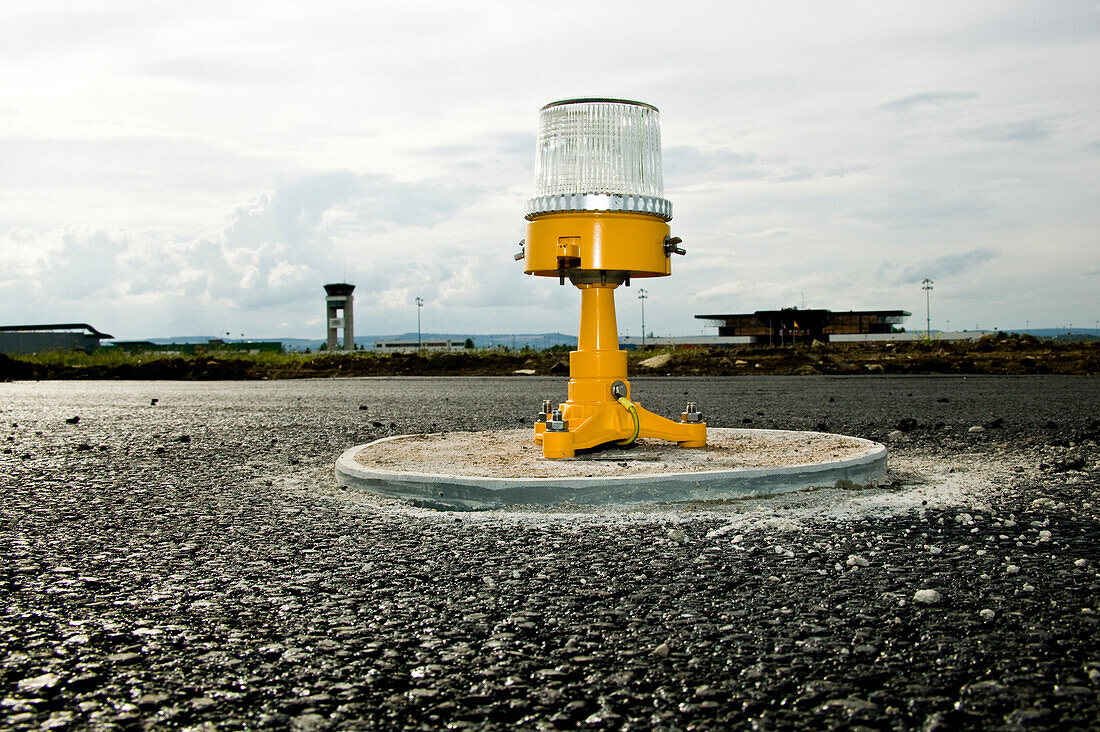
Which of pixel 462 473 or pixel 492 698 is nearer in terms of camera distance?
pixel 492 698

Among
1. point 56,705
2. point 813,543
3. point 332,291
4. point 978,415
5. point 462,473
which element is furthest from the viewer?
point 332,291

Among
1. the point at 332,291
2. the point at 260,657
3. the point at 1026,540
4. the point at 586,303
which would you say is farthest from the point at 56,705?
the point at 332,291

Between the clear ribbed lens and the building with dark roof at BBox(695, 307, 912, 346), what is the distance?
297ft

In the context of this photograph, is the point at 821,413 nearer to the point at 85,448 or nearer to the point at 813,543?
the point at 813,543

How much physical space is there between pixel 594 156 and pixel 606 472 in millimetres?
2391

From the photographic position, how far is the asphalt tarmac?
7.61ft

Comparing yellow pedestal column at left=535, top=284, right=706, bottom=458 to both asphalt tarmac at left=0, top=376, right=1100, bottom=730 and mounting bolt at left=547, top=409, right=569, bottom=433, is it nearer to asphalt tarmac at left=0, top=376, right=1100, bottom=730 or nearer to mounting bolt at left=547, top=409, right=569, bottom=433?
mounting bolt at left=547, top=409, right=569, bottom=433

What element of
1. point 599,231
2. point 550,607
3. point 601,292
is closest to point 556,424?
point 601,292

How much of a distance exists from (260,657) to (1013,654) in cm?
230

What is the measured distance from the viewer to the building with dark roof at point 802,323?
94812mm

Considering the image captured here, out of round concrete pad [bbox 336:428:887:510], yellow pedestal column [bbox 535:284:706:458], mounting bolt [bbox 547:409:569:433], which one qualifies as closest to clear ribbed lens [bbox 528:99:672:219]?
yellow pedestal column [bbox 535:284:706:458]

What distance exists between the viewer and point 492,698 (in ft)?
7.75

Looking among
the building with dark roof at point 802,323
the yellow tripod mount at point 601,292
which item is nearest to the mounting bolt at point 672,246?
the yellow tripod mount at point 601,292

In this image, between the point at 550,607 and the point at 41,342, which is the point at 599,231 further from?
the point at 41,342
